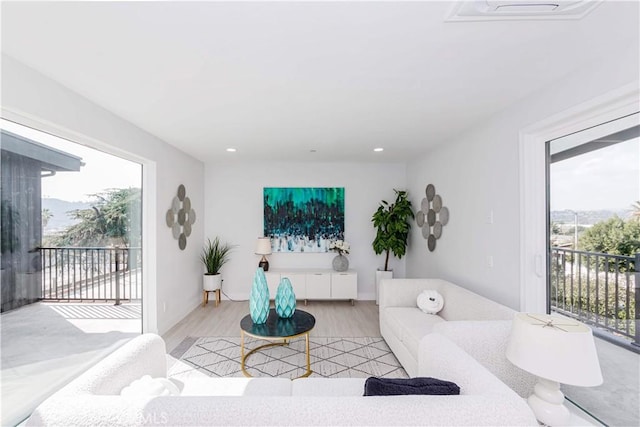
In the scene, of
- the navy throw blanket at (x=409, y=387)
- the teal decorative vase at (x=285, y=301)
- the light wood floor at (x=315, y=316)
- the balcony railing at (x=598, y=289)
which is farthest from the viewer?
the light wood floor at (x=315, y=316)

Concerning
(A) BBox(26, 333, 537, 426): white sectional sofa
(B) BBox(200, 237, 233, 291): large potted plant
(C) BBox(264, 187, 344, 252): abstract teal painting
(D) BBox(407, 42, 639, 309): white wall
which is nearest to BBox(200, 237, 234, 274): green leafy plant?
(B) BBox(200, 237, 233, 291): large potted plant

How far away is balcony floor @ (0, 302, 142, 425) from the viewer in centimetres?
203

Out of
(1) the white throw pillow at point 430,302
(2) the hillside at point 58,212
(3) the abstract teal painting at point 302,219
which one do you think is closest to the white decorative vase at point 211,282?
(3) the abstract teal painting at point 302,219

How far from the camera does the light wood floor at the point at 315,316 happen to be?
3.67 meters

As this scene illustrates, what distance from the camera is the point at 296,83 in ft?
7.07

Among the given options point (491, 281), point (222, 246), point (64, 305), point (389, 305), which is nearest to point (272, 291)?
point (222, 246)

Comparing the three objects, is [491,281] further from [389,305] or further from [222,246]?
[222,246]

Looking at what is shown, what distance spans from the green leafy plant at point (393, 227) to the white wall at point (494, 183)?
0.76m

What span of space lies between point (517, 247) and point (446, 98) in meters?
1.39

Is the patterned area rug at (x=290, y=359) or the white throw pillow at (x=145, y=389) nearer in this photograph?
the white throw pillow at (x=145, y=389)

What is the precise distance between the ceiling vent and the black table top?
253 centimetres

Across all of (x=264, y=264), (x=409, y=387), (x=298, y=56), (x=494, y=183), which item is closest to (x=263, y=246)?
(x=264, y=264)

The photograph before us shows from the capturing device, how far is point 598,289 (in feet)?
6.38

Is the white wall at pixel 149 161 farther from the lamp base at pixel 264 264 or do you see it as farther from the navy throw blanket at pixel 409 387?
the navy throw blanket at pixel 409 387
